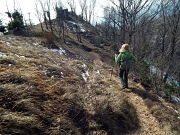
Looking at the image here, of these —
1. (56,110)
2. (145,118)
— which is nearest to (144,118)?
(145,118)

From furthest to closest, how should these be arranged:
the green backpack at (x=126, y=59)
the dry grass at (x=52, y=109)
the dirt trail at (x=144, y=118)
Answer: the green backpack at (x=126, y=59)
the dirt trail at (x=144, y=118)
the dry grass at (x=52, y=109)

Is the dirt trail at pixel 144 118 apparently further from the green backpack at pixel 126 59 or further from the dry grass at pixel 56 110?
the green backpack at pixel 126 59

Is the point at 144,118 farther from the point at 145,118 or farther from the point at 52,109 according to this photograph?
the point at 52,109

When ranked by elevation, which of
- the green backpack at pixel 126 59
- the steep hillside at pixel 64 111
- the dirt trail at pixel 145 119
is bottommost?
the dirt trail at pixel 145 119

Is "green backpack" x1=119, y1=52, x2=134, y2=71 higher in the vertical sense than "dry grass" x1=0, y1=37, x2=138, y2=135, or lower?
higher

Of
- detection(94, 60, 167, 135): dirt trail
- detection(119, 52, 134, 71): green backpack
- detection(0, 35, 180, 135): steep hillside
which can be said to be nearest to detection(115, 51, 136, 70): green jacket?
detection(119, 52, 134, 71): green backpack

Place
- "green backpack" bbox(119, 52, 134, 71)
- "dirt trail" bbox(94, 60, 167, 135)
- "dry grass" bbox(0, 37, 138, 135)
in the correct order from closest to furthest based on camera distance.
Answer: "dry grass" bbox(0, 37, 138, 135) → "dirt trail" bbox(94, 60, 167, 135) → "green backpack" bbox(119, 52, 134, 71)

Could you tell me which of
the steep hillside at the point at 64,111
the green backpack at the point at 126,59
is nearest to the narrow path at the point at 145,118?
the steep hillside at the point at 64,111

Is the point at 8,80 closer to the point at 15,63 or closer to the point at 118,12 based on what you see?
the point at 15,63

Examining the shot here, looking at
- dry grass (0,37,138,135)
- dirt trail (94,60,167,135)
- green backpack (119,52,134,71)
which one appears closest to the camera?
dry grass (0,37,138,135)

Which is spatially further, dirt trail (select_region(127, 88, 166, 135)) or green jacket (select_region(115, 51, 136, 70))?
green jacket (select_region(115, 51, 136, 70))

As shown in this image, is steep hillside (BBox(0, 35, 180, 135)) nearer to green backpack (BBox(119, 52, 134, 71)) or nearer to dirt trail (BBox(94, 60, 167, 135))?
dirt trail (BBox(94, 60, 167, 135))

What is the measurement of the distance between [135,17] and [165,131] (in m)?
6.84

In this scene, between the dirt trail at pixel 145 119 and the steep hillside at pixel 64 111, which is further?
the dirt trail at pixel 145 119
